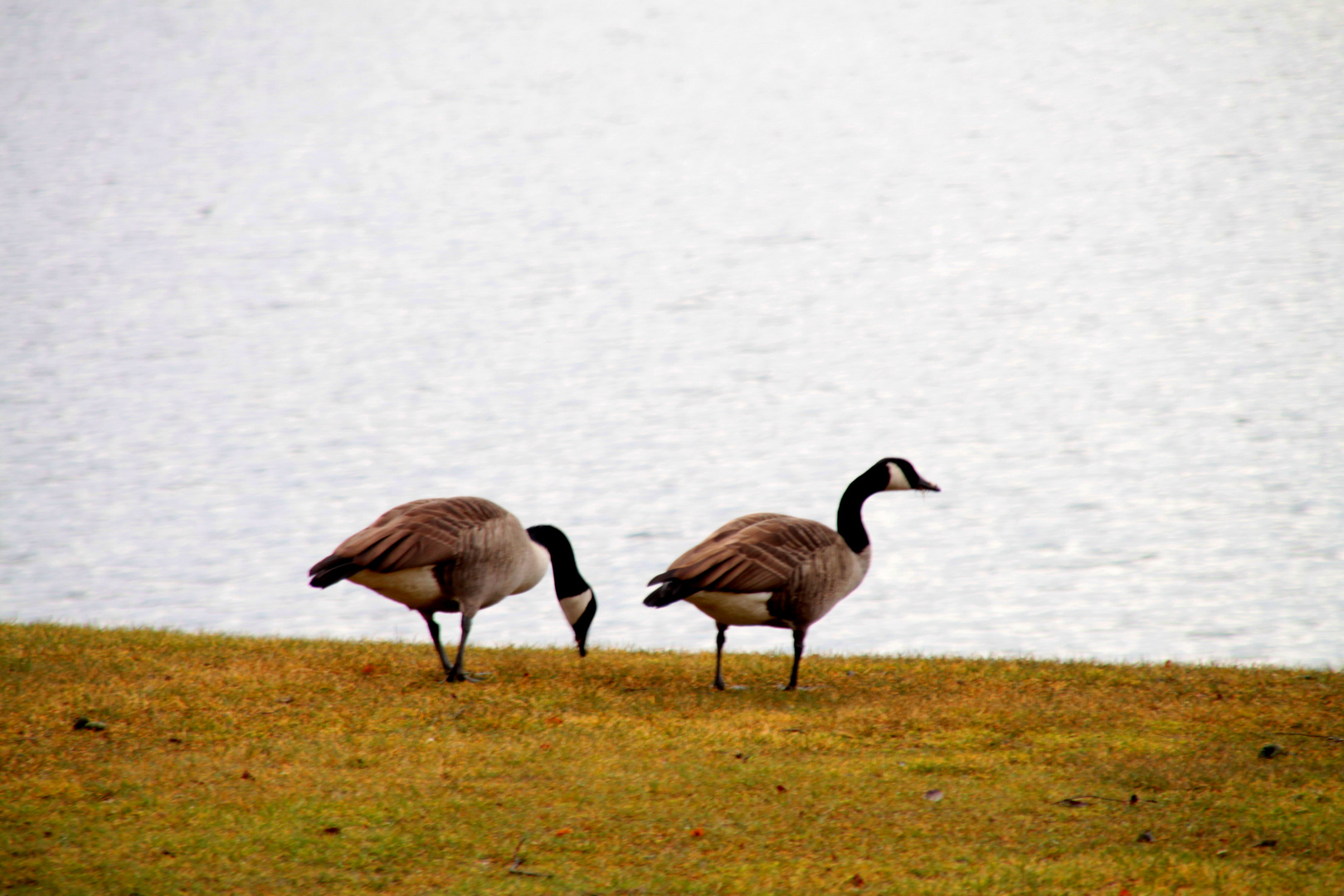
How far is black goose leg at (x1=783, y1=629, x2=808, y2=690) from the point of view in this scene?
923 centimetres

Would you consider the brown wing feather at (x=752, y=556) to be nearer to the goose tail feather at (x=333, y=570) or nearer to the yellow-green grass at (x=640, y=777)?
the yellow-green grass at (x=640, y=777)

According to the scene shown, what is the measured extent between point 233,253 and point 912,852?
36978mm

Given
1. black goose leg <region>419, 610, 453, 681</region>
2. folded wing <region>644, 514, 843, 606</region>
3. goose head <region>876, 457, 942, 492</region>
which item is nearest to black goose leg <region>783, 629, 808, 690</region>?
folded wing <region>644, 514, 843, 606</region>

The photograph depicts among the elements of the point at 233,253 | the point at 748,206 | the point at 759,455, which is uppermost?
the point at 748,206

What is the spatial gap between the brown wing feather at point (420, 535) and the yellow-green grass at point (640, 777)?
931 millimetres

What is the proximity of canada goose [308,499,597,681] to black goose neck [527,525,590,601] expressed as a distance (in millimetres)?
358

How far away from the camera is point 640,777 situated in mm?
7496

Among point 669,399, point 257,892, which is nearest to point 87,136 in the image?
point 669,399

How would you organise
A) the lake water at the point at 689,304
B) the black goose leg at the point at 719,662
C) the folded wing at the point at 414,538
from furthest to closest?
the lake water at the point at 689,304 < the black goose leg at the point at 719,662 < the folded wing at the point at 414,538

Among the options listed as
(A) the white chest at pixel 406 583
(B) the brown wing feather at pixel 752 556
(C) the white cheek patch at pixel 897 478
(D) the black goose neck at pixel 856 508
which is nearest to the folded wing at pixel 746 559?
(B) the brown wing feather at pixel 752 556

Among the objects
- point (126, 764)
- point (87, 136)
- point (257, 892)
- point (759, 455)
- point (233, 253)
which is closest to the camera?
point (257, 892)

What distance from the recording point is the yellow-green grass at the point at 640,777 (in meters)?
6.33

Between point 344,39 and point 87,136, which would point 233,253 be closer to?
point 87,136

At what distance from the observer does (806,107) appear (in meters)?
53.9
